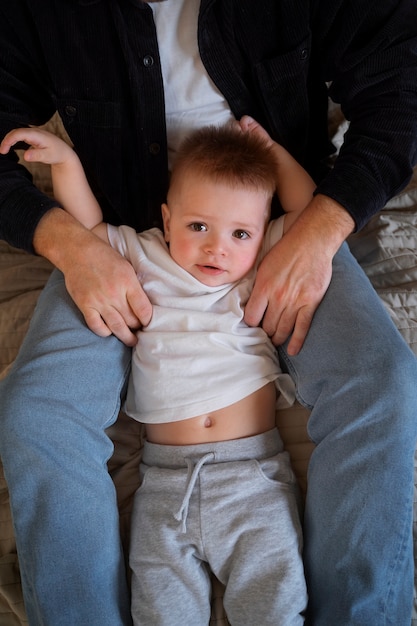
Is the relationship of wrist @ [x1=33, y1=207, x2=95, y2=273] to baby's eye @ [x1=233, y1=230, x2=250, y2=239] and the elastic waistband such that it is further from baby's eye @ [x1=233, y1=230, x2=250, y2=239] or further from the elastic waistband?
the elastic waistband

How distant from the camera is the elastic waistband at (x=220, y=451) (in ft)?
3.22

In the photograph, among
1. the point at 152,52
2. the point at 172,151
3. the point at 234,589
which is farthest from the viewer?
the point at 172,151

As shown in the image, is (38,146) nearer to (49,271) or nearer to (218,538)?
(49,271)

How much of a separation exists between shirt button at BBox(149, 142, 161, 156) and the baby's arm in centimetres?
15

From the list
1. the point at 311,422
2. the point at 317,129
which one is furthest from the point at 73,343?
the point at 317,129

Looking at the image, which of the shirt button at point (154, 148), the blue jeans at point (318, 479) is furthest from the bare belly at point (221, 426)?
the shirt button at point (154, 148)

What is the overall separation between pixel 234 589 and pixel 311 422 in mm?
291

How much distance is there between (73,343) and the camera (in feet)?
3.26

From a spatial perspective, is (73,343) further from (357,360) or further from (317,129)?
(317,129)

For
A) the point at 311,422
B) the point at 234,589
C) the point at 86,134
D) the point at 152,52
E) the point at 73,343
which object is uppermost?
the point at 152,52

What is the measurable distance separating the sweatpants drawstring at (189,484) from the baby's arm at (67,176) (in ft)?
1.62

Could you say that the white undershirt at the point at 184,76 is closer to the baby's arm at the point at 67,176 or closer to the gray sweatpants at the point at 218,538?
the baby's arm at the point at 67,176

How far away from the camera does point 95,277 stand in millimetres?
1022

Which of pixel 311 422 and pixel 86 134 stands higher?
pixel 86 134
